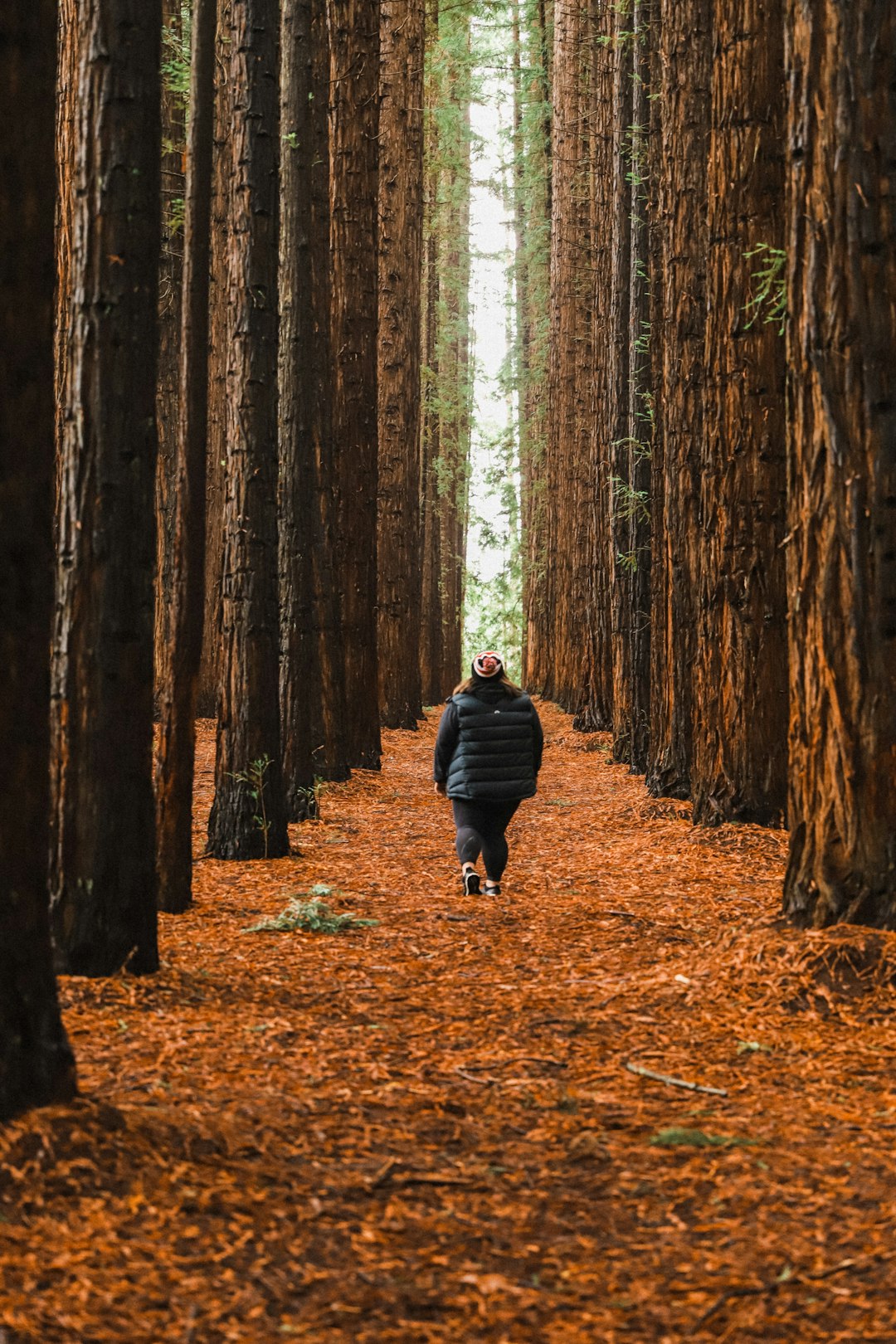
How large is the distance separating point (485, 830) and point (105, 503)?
390 centimetres

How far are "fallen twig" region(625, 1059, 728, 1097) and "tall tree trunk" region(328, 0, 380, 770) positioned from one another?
913cm

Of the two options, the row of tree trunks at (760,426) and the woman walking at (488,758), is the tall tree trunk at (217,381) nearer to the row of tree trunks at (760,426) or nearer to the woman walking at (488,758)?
the row of tree trunks at (760,426)

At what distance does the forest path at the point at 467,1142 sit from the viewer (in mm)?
3002

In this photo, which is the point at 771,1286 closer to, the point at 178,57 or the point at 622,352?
the point at 622,352

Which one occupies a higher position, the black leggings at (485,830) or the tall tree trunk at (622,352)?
the tall tree trunk at (622,352)

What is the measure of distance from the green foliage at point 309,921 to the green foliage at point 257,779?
1449mm

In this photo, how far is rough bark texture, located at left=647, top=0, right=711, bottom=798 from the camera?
34.9ft

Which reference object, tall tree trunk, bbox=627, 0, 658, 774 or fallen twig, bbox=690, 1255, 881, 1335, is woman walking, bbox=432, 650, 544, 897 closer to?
fallen twig, bbox=690, 1255, 881, 1335

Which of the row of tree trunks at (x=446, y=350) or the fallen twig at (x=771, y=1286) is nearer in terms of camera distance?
the fallen twig at (x=771, y=1286)

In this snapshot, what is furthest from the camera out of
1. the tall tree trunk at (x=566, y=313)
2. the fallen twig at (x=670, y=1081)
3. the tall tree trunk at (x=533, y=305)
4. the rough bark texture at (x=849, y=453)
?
the tall tree trunk at (x=533, y=305)

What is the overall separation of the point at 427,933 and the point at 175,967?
168 centimetres

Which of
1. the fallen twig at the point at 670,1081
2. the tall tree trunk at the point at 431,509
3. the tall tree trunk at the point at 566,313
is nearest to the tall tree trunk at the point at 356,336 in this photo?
the tall tree trunk at the point at 566,313

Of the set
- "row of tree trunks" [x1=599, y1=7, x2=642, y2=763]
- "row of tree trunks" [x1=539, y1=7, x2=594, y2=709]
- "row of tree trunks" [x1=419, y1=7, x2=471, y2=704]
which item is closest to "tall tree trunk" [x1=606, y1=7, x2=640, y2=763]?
"row of tree trunks" [x1=599, y1=7, x2=642, y2=763]

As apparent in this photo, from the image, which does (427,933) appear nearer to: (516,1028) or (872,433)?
(516,1028)
